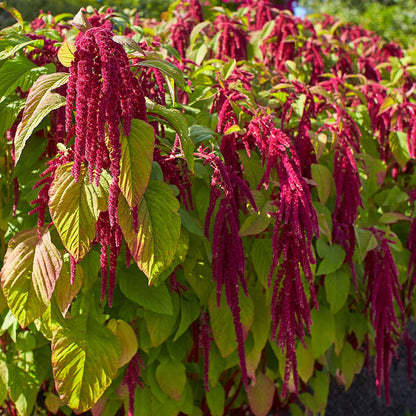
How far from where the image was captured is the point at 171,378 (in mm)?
1681

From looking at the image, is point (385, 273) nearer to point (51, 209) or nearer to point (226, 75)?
point (226, 75)

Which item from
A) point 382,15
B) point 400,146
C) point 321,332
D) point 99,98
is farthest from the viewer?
point 382,15

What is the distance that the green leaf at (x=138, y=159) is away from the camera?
109 centimetres

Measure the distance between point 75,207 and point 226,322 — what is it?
71cm

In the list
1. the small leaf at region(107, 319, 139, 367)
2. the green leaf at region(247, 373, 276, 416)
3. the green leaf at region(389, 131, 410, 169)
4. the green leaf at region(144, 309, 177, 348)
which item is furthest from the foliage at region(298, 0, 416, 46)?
the small leaf at region(107, 319, 139, 367)

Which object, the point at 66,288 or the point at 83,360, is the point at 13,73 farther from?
the point at 83,360

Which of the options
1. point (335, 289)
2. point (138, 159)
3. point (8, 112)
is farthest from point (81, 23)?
point (335, 289)

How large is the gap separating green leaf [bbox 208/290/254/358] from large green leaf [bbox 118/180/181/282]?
495 mm

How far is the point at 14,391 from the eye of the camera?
5.55 feet

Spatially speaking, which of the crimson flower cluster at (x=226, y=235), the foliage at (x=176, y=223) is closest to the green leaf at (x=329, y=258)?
the foliage at (x=176, y=223)

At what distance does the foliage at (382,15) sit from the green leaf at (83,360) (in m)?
3.64

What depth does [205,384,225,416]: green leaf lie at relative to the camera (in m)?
1.84

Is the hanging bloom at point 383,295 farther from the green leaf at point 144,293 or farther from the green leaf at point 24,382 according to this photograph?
the green leaf at point 24,382

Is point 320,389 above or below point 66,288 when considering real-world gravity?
below
